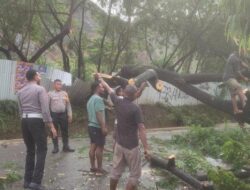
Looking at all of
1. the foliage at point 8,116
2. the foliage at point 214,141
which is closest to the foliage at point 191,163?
the foliage at point 214,141

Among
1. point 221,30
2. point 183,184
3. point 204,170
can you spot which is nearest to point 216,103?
point 204,170

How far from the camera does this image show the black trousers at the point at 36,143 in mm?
8062

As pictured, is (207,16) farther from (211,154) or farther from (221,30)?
(211,154)

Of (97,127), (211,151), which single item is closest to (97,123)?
(97,127)

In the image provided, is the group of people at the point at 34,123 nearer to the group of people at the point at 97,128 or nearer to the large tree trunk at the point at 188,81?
the group of people at the point at 97,128

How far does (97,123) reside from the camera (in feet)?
31.1

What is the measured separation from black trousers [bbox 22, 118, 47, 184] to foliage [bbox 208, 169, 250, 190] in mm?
2970

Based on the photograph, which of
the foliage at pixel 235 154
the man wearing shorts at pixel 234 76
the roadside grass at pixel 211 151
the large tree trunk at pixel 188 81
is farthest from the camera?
the large tree trunk at pixel 188 81

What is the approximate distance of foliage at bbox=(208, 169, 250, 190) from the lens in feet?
26.5

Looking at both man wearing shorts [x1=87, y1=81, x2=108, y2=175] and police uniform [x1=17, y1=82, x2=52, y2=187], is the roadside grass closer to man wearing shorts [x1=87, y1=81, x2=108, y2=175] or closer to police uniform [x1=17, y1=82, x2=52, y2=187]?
man wearing shorts [x1=87, y1=81, x2=108, y2=175]

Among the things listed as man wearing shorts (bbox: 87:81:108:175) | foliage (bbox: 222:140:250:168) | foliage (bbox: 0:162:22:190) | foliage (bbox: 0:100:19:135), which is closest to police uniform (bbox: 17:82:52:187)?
foliage (bbox: 0:162:22:190)

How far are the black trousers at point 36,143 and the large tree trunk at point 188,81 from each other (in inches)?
192

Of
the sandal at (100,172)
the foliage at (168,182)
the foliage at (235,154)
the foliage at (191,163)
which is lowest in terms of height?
the foliage at (168,182)

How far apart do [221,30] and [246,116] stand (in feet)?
41.5
